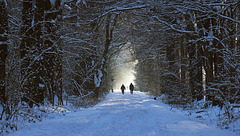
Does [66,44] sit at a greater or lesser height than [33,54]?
greater

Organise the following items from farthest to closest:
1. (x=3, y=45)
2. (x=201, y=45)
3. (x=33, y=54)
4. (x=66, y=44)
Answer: (x=66, y=44), (x=201, y=45), (x=33, y=54), (x=3, y=45)

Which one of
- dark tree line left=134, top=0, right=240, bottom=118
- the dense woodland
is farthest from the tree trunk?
dark tree line left=134, top=0, right=240, bottom=118

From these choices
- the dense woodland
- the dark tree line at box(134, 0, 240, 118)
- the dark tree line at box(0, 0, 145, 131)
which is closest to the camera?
the dark tree line at box(0, 0, 145, 131)

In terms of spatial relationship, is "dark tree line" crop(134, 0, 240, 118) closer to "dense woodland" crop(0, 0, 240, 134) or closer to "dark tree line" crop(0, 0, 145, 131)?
"dense woodland" crop(0, 0, 240, 134)

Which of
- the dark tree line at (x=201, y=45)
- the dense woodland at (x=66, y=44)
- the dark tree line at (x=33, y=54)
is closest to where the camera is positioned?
the dark tree line at (x=33, y=54)

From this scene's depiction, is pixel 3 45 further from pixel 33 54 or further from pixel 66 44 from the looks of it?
pixel 66 44

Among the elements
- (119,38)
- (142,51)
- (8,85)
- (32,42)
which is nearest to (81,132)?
(8,85)

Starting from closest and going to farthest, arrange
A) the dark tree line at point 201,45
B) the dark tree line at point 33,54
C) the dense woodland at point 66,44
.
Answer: the dark tree line at point 33,54 < the dense woodland at point 66,44 < the dark tree line at point 201,45

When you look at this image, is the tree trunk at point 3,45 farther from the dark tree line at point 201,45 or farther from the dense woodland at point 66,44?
the dark tree line at point 201,45

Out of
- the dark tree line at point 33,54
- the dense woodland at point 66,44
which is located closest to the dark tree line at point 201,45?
the dense woodland at point 66,44

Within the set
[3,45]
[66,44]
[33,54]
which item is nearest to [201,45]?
[66,44]

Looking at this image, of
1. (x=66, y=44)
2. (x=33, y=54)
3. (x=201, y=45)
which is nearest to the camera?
(x=33, y=54)

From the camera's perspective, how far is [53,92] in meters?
11.7

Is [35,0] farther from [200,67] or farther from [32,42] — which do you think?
[200,67]
